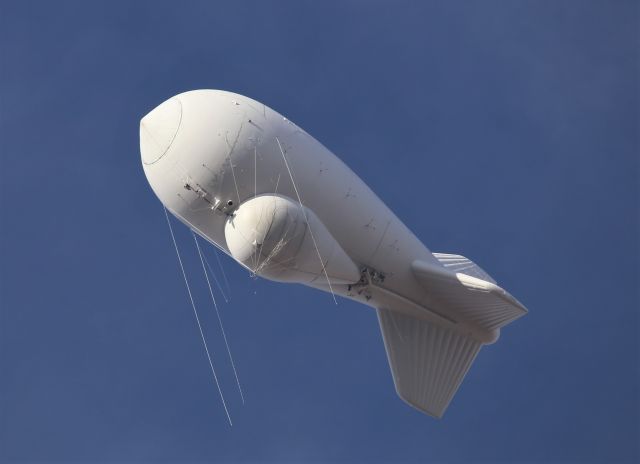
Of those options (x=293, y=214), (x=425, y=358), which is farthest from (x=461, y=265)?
(x=293, y=214)

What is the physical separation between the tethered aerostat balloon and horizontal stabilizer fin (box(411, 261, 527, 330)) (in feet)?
0.11

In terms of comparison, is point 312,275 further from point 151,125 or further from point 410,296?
point 151,125

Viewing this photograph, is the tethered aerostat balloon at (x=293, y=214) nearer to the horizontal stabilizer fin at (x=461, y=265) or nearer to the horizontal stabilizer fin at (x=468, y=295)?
the horizontal stabilizer fin at (x=468, y=295)

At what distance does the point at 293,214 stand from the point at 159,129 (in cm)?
464

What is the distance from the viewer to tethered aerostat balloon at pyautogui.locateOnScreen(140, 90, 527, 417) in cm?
2695

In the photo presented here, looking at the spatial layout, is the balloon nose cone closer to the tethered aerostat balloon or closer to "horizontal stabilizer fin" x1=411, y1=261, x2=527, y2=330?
the tethered aerostat balloon

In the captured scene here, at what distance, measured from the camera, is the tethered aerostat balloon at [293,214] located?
2695 cm

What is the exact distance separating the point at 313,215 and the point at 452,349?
24.6 feet

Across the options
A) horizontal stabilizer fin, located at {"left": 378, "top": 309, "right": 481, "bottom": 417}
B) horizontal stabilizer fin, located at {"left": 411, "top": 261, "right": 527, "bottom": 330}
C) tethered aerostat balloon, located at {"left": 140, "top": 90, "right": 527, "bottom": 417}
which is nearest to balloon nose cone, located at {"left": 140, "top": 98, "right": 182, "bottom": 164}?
tethered aerostat balloon, located at {"left": 140, "top": 90, "right": 527, "bottom": 417}

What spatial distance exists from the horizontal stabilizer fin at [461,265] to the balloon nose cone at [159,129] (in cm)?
985

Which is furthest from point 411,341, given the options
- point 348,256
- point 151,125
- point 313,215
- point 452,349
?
point 151,125

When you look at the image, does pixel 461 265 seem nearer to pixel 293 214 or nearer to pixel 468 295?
pixel 468 295

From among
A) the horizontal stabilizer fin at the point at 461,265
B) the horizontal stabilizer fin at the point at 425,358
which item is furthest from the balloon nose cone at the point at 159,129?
the horizontal stabilizer fin at the point at 461,265

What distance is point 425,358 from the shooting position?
32.1 m
